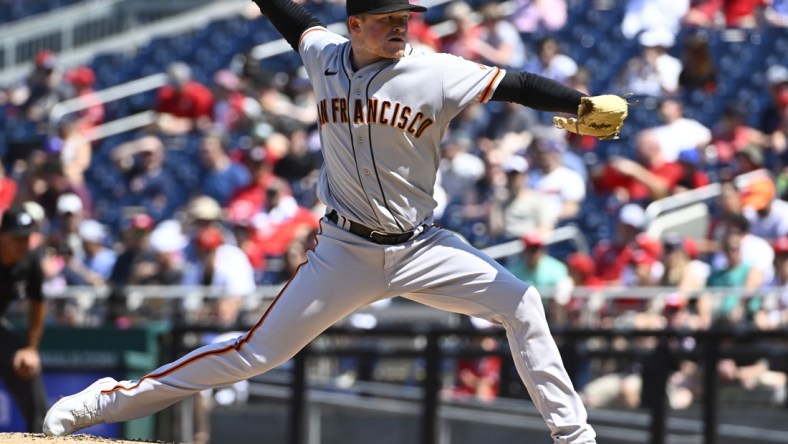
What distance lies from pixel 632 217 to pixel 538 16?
4342 mm

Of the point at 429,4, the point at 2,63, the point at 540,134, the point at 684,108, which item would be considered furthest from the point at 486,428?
the point at 2,63

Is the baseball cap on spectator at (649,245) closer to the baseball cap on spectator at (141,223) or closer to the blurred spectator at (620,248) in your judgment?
the blurred spectator at (620,248)

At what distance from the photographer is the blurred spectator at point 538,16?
14.0 metres

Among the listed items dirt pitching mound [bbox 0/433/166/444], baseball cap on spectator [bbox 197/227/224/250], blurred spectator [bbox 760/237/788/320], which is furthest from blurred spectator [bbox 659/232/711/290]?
dirt pitching mound [bbox 0/433/166/444]

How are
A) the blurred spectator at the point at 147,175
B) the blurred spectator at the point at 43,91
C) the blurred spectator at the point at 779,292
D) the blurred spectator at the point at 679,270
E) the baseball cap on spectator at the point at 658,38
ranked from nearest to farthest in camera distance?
the blurred spectator at the point at 779,292 < the blurred spectator at the point at 679,270 < the baseball cap on spectator at the point at 658,38 < the blurred spectator at the point at 147,175 < the blurred spectator at the point at 43,91

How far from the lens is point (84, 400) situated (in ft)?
18.1

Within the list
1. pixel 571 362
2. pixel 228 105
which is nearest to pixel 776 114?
pixel 571 362

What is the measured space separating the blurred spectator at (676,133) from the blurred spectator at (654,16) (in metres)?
2.03

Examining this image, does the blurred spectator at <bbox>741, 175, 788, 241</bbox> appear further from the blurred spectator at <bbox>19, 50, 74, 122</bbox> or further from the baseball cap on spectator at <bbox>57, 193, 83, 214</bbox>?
the blurred spectator at <bbox>19, 50, 74, 122</bbox>

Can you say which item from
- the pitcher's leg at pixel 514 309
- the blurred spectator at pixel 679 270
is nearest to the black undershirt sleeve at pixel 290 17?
the pitcher's leg at pixel 514 309

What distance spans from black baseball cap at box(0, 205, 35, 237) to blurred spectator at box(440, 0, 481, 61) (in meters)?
6.28

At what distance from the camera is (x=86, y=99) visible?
15031mm

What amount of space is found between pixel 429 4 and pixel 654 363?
825 cm

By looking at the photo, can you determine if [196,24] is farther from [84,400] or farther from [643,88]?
[84,400]
